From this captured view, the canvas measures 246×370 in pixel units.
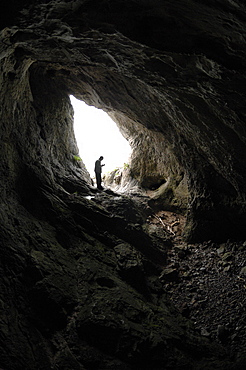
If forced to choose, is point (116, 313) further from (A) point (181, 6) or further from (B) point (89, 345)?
(A) point (181, 6)

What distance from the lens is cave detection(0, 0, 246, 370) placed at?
13.9 ft

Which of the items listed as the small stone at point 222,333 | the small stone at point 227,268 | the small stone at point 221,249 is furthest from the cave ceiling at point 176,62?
the small stone at point 222,333

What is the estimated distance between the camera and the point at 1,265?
506 cm

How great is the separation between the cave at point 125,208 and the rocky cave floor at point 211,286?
39 mm

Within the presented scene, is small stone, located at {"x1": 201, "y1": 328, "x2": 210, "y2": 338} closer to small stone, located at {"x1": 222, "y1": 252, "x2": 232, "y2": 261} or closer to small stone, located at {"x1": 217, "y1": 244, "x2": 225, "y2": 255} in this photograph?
small stone, located at {"x1": 222, "y1": 252, "x2": 232, "y2": 261}

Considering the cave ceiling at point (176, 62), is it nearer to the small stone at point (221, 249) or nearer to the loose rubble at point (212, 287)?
the small stone at point (221, 249)

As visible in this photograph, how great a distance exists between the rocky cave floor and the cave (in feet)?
0.13

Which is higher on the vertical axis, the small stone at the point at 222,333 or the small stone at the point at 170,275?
the small stone at the point at 170,275

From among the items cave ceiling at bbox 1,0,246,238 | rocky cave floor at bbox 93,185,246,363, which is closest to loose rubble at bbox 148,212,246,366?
rocky cave floor at bbox 93,185,246,363

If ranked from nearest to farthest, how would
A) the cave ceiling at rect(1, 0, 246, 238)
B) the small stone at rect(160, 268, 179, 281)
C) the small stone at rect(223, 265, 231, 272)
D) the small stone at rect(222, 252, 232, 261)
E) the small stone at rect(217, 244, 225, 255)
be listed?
the cave ceiling at rect(1, 0, 246, 238) → the small stone at rect(223, 265, 231, 272) → the small stone at rect(160, 268, 179, 281) → the small stone at rect(222, 252, 232, 261) → the small stone at rect(217, 244, 225, 255)

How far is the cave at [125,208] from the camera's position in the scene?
13.9 feet

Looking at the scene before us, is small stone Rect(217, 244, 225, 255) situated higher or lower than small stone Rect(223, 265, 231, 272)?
higher

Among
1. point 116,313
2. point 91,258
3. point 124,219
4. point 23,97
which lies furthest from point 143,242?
point 23,97

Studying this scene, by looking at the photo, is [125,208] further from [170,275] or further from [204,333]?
[204,333]
